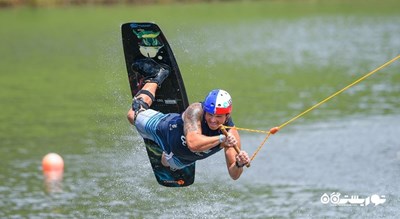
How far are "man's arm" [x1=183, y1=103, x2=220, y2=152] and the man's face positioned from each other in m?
0.18

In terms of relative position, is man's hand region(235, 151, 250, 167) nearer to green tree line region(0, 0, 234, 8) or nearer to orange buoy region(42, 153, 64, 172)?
orange buoy region(42, 153, 64, 172)

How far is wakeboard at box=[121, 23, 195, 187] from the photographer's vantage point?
1412cm

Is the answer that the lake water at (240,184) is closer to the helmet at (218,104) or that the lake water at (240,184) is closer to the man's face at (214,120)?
the man's face at (214,120)

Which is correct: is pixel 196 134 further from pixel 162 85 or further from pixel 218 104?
pixel 162 85

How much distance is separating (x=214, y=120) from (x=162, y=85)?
2.84 meters

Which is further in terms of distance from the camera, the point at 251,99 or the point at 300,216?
the point at 251,99

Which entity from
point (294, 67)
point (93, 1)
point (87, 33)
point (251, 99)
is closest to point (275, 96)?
point (251, 99)

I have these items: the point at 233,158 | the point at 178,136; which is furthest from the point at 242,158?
the point at 178,136

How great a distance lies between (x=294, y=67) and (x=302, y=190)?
795 inches

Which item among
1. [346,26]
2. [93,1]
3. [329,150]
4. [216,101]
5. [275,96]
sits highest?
[216,101]

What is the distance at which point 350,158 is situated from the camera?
19266 mm

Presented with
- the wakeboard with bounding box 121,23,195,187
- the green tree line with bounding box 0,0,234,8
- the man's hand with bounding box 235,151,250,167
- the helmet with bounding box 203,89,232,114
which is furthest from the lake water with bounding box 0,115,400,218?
the green tree line with bounding box 0,0,234,8

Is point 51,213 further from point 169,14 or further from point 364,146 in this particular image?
point 169,14

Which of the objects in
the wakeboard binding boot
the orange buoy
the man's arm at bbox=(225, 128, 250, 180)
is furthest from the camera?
the orange buoy
